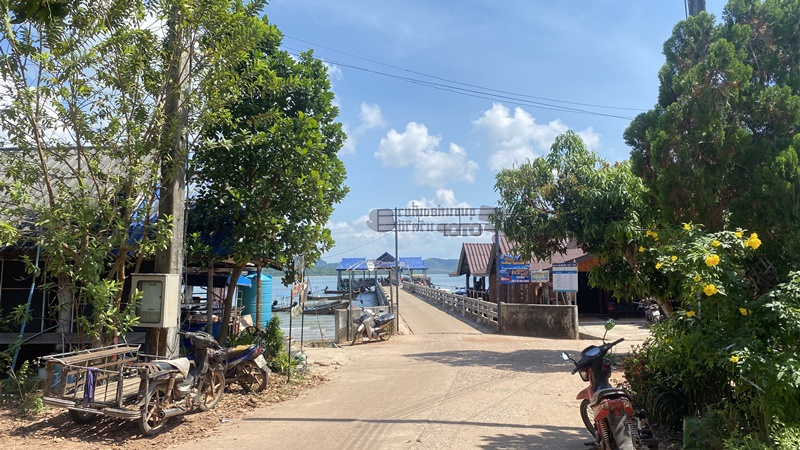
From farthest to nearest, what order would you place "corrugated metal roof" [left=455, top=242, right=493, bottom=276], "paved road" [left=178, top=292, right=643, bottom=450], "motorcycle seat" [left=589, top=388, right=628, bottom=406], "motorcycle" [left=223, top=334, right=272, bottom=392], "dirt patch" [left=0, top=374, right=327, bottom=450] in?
1. "corrugated metal roof" [left=455, top=242, right=493, bottom=276]
2. "motorcycle" [left=223, top=334, right=272, bottom=392]
3. "paved road" [left=178, top=292, right=643, bottom=450]
4. "dirt patch" [left=0, top=374, right=327, bottom=450]
5. "motorcycle seat" [left=589, top=388, right=628, bottom=406]

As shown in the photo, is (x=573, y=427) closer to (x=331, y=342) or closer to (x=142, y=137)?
(x=142, y=137)

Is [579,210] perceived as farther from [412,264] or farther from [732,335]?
[412,264]

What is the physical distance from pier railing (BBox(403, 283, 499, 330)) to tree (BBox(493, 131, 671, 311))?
537 cm

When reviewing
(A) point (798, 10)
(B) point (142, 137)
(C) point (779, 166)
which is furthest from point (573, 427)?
(B) point (142, 137)

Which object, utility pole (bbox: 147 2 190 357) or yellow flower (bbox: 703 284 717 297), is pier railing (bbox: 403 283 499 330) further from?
yellow flower (bbox: 703 284 717 297)

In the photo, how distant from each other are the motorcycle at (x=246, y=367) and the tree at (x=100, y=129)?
1.69 m

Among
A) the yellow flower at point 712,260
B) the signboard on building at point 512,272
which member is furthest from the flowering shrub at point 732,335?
the signboard on building at point 512,272

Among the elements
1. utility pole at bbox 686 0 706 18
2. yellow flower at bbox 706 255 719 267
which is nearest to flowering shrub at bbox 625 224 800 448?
yellow flower at bbox 706 255 719 267

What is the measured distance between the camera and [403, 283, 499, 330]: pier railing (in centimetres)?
1972

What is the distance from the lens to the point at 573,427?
254 inches

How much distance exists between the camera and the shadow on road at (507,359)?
36.5 ft

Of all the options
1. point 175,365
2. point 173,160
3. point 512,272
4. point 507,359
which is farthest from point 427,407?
point 512,272

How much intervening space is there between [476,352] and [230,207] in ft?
24.1

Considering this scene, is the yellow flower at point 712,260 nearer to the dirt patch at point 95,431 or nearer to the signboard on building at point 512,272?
the dirt patch at point 95,431
